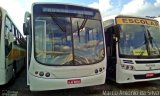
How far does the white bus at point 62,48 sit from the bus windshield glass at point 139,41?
128 cm

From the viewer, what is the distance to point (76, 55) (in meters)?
8.56

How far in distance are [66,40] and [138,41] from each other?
3224 mm

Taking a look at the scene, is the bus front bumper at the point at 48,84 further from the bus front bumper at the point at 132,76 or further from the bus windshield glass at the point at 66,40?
the bus front bumper at the point at 132,76

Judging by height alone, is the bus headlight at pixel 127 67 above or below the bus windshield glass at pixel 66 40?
below

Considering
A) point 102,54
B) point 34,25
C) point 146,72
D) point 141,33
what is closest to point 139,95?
point 146,72

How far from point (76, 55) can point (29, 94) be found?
7.95 ft

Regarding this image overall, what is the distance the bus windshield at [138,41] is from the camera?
395 inches

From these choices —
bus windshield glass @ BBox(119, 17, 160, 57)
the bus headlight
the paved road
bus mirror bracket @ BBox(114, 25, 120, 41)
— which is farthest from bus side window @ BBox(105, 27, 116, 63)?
the paved road

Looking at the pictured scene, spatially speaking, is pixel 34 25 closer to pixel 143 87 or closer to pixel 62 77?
pixel 62 77

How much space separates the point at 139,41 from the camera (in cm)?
1028

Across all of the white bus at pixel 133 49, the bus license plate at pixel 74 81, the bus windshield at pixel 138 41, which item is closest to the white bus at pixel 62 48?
the bus license plate at pixel 74 81

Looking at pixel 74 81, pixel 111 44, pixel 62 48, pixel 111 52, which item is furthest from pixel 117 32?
pixel 74 81

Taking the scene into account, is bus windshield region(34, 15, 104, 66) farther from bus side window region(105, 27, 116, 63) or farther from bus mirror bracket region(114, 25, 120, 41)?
bus side window region(105, 27, 116, 63)

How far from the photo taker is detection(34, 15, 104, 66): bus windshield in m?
8.23
